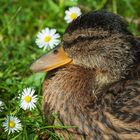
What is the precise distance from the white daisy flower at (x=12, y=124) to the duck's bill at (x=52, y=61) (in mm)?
468

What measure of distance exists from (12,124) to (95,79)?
73 cm

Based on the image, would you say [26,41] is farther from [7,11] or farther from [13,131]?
[13,131]

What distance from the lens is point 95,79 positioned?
169 inches

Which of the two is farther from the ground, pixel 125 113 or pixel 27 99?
pixel 27 99

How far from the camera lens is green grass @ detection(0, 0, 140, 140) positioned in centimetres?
442

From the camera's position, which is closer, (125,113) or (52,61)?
(125,113)

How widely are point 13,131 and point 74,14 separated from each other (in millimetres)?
1552

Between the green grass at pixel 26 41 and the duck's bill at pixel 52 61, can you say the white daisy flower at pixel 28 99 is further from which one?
the duck's bill at pixel 52 61

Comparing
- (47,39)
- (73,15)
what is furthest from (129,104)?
Result: (73,15)

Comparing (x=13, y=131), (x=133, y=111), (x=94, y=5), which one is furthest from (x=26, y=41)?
(x=133, y=111)

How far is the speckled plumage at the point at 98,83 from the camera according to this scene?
3977 millimetres

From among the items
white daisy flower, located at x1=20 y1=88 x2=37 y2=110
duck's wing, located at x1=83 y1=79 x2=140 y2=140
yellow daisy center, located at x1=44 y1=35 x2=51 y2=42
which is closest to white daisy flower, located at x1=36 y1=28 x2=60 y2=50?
yellow daisy center, located at x1=44 y1=35 x2=51 y2=42

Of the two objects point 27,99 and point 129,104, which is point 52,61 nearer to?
point 27,99

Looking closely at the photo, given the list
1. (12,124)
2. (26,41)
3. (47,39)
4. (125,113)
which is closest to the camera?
(125,113)
